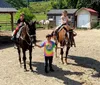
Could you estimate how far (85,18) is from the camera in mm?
38375

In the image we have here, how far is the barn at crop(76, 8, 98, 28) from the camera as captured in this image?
37.8m

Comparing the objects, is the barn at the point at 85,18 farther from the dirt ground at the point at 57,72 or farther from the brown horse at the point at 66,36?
the brown horse at the point at 66,36

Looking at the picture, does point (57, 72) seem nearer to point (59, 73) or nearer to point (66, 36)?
point (59, 73)

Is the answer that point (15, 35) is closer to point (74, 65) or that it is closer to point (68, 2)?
point (74, 65)

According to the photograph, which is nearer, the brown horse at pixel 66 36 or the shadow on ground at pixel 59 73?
the shadow on ground at pixel 59 73

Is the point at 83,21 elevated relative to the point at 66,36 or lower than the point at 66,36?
lower

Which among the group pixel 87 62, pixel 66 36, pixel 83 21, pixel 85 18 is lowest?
pixel 83 21

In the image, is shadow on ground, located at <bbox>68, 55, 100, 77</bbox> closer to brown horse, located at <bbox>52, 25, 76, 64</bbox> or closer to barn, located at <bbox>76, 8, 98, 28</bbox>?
brown horse, located at <bbox>52, 25, 76, 64</bbox>

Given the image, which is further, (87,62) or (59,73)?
(87,62)

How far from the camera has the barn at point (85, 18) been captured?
3784 cm

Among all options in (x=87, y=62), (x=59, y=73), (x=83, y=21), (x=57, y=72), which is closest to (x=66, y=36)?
(x=87, y=62)

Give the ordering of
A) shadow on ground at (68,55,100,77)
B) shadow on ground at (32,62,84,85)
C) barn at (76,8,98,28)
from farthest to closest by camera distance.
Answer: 1. barn at (76,8,98,28)
2. shadow on ground at (68,55,100,77)
3. shadow on ground at (32,62,84,85)

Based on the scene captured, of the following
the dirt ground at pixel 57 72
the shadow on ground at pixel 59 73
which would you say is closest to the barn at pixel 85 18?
the dirt ground at pixel 57 72

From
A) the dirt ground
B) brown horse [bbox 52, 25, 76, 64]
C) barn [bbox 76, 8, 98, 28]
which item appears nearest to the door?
barn [bbox 76, 8, 98, 28]
